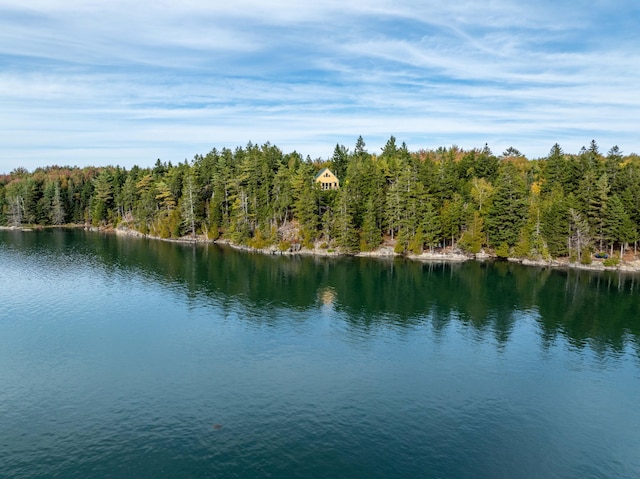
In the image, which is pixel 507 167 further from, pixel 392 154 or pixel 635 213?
pixel 392 154

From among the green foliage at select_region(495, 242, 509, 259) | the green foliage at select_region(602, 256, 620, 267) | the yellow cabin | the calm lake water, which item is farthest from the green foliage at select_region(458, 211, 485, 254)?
the yellow cabin

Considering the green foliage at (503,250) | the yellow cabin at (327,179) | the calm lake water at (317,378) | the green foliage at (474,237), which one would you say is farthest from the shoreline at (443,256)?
the yellow cabin at (327,179)

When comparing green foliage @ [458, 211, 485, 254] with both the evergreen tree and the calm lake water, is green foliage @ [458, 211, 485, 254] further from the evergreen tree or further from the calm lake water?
the calm lake water

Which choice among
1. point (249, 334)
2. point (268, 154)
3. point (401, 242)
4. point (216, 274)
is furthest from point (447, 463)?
point (268, 154)

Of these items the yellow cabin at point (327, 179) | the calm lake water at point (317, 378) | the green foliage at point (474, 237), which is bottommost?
the calm lake water at point (317, 378)

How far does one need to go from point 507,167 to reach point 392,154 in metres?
45.6

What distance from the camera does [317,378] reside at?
5247 centimetres

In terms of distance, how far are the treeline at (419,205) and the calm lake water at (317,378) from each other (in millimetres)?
25003

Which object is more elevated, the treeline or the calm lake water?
the treeline

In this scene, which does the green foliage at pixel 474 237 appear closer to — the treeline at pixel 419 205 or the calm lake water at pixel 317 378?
the treeline at pixel 419 205

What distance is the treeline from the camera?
119062mm

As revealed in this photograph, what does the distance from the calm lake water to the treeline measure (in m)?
25.0

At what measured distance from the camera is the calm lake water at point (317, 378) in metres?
38.2

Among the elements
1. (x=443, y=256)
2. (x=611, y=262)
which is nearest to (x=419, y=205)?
(x=443, y=256)
